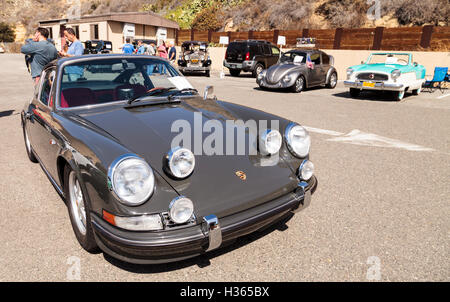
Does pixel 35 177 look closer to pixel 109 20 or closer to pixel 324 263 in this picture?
pixel 324 263

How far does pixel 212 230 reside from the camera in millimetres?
2062

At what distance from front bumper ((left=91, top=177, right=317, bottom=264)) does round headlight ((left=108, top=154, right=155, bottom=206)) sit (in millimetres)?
212

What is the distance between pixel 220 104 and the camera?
144 inches

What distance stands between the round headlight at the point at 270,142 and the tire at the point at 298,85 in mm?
9517

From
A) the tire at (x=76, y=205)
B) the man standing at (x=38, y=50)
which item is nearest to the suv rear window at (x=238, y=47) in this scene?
the man standing at (x=38, y=50)

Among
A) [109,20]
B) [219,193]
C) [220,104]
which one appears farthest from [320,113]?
[109,20]

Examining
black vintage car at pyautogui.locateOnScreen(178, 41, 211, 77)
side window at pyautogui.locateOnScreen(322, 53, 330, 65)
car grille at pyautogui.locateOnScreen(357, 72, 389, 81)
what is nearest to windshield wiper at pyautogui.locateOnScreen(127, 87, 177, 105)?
car grille at pyautogui.locateOnScreen(357, 72, 389, 81)

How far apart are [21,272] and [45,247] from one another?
31cm

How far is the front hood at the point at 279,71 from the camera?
A: 39.1 ft

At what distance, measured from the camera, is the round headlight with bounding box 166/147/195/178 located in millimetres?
2170

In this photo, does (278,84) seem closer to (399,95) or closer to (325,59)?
(325,59)

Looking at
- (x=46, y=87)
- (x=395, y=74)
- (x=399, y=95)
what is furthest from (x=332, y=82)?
(x=46, y=87)

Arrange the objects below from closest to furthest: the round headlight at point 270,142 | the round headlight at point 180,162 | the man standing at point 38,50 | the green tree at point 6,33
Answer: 1. the round headlight at point 180,162
2. the round headlight at point 270,142
3. the man standing at point 38,50
4. the green tree at point 6,33

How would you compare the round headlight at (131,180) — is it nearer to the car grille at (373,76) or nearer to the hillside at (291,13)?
the car grille at (373,76)
